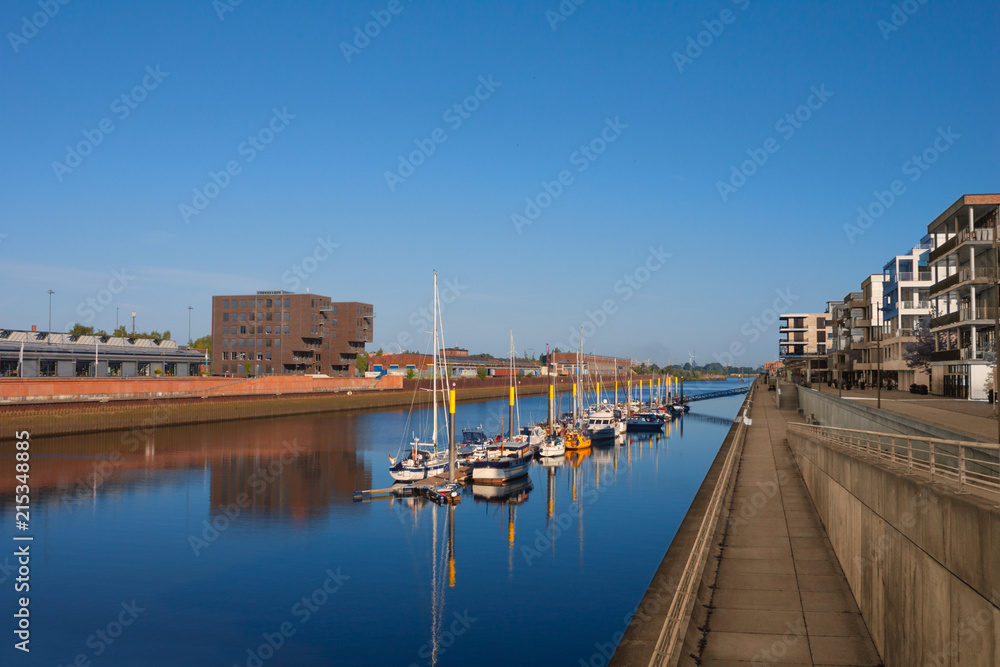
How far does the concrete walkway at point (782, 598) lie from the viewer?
51.6 feet

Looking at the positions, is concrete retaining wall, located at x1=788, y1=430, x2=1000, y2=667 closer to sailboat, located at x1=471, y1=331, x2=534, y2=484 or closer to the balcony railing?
sailboat, located at x1=471, y1=331, x2=534, y2=484

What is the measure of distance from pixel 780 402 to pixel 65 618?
10477cm

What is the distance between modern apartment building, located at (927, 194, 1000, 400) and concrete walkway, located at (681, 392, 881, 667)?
967 inches

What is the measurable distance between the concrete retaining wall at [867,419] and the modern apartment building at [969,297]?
8.92 m

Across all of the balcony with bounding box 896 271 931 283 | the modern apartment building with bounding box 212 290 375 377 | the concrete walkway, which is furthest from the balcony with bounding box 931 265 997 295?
the modern apartment building with bounding box 212 290 375 377

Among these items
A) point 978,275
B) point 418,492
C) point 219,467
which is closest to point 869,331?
point 978,275

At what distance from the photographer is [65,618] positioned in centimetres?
2439

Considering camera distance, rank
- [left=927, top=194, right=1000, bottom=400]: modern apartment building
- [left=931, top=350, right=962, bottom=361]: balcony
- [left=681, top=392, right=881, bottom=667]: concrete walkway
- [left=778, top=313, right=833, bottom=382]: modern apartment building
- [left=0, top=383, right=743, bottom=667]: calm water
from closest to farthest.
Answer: [left=681, top=392, right=881, bottom=667]: concrete walkway → [left=0, top=383, right=743, bottom=667]: calm water → [left=927, top=194, right=1000, bottom=400]: modern apartment building → [left=931, top=350, right=962, bottom=361]: balcony → [left=778, top=313, right=833, bottom=382]: modern apartment building

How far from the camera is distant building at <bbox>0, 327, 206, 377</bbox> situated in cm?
9744

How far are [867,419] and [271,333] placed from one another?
393ft

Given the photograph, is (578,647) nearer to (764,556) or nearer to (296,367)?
(764,556)

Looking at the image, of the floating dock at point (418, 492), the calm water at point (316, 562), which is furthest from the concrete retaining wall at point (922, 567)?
the floating dock at point (418, 492)

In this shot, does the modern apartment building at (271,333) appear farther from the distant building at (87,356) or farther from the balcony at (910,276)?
the balcony at (910,276)

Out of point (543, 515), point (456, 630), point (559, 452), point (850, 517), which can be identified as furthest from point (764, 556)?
point (559, 452)
